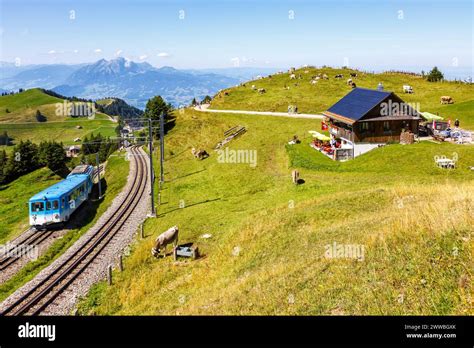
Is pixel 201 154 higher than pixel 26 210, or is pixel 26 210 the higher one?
pixel 201 154

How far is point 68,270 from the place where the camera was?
2773cm

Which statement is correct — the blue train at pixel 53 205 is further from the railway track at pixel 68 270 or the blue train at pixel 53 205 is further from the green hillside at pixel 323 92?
the green hillside at pixel 323 92

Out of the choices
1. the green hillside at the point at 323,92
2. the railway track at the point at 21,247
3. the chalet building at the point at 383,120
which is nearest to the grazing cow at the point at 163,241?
the railway track at the point at 21,247

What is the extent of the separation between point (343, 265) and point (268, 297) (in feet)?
11.2

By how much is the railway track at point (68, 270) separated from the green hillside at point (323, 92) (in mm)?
60699

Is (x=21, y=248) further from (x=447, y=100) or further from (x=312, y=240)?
(x=447, y=100)

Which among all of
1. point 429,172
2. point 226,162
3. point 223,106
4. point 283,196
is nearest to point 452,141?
point 429,172

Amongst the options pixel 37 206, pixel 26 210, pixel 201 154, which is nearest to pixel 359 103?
pixel 201 154

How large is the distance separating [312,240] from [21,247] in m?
32.2

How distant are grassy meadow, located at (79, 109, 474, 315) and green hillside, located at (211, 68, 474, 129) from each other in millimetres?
42741

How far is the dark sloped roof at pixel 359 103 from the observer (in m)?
50.3

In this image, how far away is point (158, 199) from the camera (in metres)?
46.0

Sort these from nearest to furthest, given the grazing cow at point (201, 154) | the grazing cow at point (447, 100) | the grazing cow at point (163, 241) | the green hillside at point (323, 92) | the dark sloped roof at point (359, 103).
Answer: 1. the grazing cow at point (163, 241)
2. the dark sloped roof at point (359, 103)
3. the grazing cow at point (201, 154)
4. the grazing cow at point (447, 100)
5. the green hillside at point (323, 92)
